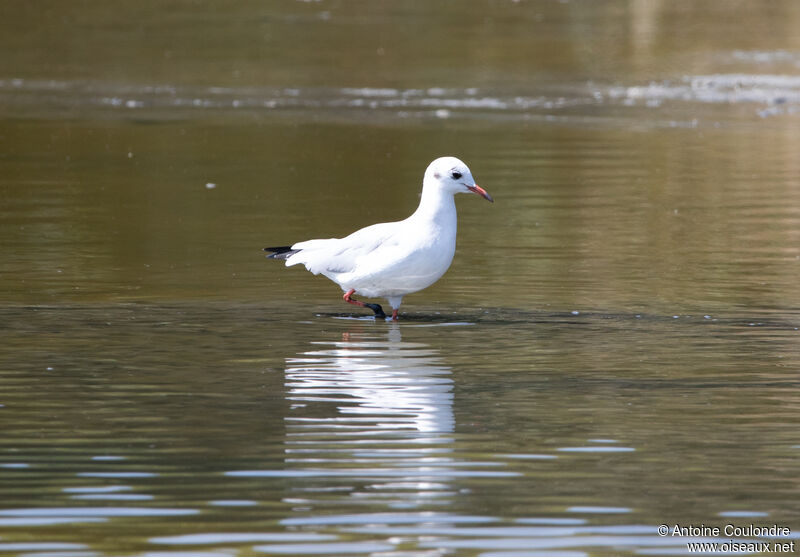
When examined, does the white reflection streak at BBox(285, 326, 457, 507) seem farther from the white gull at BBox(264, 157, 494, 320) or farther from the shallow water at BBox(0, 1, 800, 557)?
the white gull at BBox(264, 157, 494, 320)

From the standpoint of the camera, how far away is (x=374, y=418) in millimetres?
7641

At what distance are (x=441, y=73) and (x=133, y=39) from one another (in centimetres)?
845

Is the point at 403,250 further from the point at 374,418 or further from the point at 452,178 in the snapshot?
the point at 374,418

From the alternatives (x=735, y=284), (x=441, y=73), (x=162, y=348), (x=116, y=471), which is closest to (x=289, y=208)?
(x=735, y=284)

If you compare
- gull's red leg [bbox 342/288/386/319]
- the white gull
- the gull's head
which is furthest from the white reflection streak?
the gull's head

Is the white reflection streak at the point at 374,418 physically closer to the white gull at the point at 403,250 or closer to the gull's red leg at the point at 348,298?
the white gull at the point at 403,250

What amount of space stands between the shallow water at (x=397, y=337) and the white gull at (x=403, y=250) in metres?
0.31

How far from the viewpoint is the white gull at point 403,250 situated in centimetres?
1041

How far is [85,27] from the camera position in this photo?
124ft

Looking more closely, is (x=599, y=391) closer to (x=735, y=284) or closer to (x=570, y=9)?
(x=735, y=284)

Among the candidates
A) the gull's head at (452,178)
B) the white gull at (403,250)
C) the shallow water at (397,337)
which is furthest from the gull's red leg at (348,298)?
the gull's head at (452,178)

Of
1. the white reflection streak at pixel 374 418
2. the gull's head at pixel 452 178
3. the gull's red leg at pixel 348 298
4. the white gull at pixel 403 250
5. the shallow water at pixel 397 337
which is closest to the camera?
the shallow water at pixel 397 337

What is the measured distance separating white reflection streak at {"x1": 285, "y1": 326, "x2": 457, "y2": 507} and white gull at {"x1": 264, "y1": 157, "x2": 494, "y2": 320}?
2.05 feet

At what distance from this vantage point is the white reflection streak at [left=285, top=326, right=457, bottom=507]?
21.4ft
